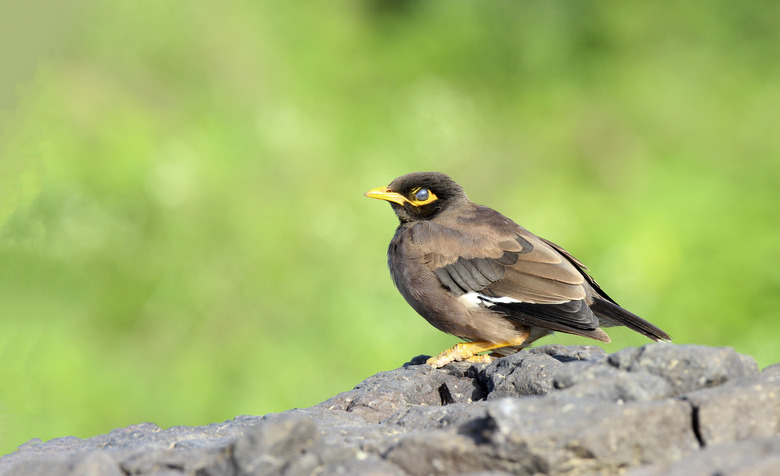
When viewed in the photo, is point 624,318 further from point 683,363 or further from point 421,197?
point 683,363

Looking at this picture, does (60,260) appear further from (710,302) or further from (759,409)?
(759,409)

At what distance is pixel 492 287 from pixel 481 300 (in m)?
0.13

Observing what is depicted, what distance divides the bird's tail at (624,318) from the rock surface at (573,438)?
1.68 m

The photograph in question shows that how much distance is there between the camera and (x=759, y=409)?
11.9 ft

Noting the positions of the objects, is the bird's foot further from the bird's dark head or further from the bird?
the bird's dark head

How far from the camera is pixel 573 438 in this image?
10.7 ft

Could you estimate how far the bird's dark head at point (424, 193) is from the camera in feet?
24.0

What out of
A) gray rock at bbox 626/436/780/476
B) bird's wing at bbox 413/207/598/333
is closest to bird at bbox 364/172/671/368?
bird's wing at bbox 413/207/598/333

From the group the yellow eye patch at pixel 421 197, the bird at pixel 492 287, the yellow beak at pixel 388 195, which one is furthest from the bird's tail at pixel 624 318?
the yellow beak at pixel 388 195

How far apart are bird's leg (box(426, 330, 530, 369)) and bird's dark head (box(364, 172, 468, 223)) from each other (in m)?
1.27

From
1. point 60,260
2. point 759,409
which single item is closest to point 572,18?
point 60,260

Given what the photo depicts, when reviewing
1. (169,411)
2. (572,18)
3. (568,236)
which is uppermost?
(572,18)

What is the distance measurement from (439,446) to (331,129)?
10.1 meters

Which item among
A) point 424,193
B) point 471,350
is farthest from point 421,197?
point 471,350
